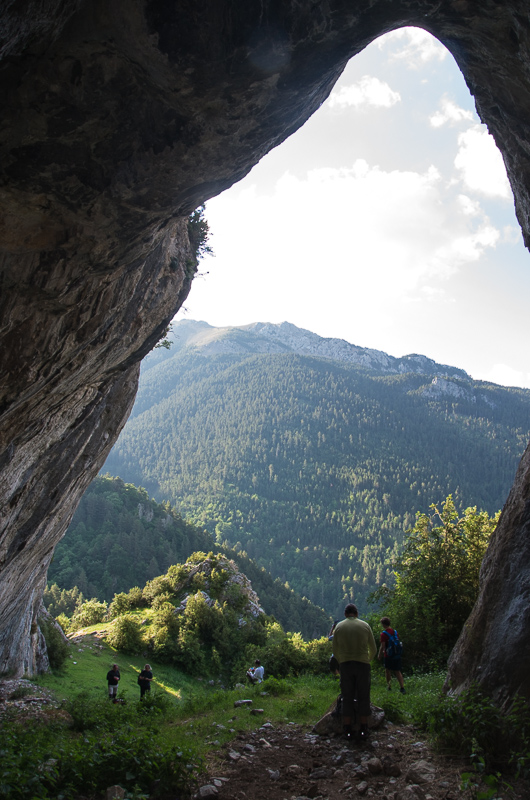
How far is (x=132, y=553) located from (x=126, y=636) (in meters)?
83.5

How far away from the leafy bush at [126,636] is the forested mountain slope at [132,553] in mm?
60180

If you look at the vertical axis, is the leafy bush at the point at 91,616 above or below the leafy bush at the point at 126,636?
below

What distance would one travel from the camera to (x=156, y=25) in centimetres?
533

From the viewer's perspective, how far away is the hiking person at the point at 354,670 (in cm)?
726

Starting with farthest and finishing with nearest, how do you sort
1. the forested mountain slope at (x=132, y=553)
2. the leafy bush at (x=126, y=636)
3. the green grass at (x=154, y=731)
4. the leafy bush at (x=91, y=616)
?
1. the forested mountain slope at (x=132, y=553)
2. the leafy bush at (x=91, y=616)
3. the leafy bush at (x=126, y=636)
4. the green grass at (x=154, y=731)

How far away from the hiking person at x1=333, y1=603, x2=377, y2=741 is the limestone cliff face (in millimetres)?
2443

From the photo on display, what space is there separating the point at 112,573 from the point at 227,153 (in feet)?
371

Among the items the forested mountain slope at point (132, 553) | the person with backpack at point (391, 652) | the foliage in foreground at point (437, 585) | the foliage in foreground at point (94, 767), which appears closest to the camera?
the foliage in foreground at point (94, 767)

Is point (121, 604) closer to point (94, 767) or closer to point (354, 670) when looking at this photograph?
point (354, 670)

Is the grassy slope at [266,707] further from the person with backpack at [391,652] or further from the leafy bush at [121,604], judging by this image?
the leafy bush at [121,604]

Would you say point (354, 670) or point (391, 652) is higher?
point (354, 670)

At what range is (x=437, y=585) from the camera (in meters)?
17.4

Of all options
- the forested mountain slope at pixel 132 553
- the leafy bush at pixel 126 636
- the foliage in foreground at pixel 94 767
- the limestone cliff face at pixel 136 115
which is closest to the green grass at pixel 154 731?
the foliage in foreground at pixel 94 767

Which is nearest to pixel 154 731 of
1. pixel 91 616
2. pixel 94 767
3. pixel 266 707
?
pixel 94 767
